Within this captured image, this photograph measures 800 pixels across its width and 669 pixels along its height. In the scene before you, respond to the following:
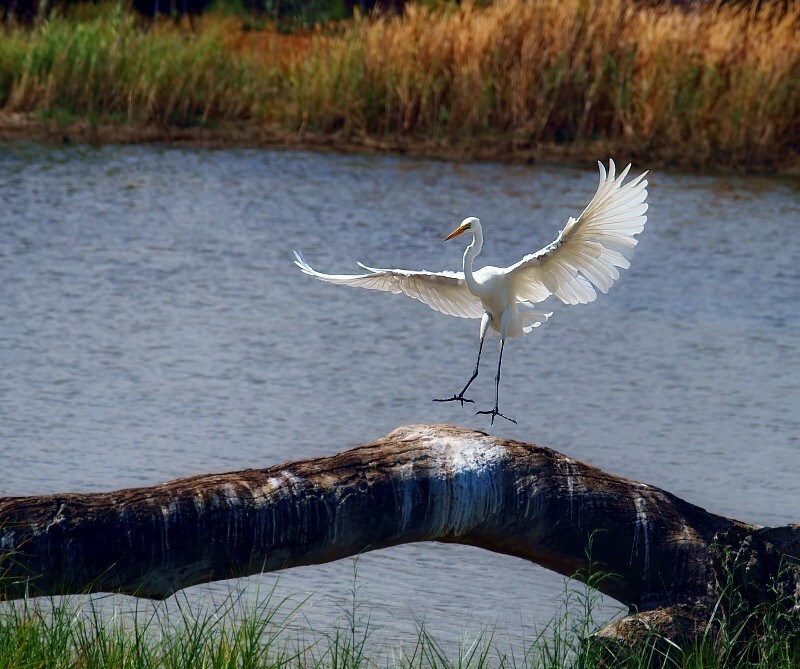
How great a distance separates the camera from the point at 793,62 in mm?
15961

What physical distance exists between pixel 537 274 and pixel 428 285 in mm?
599

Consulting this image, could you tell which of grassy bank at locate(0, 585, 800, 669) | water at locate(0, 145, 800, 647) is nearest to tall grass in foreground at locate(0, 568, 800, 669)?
grassy bank at locate(0, 585, 800, 669)

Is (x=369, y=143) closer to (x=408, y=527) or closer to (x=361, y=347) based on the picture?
(x=361, y=347)

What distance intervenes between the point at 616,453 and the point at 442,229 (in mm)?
6180

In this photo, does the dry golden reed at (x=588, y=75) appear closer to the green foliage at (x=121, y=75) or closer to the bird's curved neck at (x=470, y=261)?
the green foliage at (x=121, y=75)

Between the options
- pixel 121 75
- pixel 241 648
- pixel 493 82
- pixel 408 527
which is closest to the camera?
pixel 241 648

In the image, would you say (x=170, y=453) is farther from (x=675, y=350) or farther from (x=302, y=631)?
(x=675, y=350)

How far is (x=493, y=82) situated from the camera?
16516 mm

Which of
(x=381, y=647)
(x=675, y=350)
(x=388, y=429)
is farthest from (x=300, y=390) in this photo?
(x=381, y=647)

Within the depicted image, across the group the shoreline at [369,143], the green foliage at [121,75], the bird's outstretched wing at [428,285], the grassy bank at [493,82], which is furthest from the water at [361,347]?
the green foliage at [121,75]

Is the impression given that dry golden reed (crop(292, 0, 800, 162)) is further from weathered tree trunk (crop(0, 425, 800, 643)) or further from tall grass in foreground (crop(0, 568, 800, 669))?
tall grass in foreground (crop(0, 568, 800, 669))

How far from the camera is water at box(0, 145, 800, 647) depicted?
663 cm

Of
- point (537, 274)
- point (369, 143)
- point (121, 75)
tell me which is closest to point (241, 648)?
point (537, 274)

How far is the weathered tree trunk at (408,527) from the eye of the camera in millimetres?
3754
